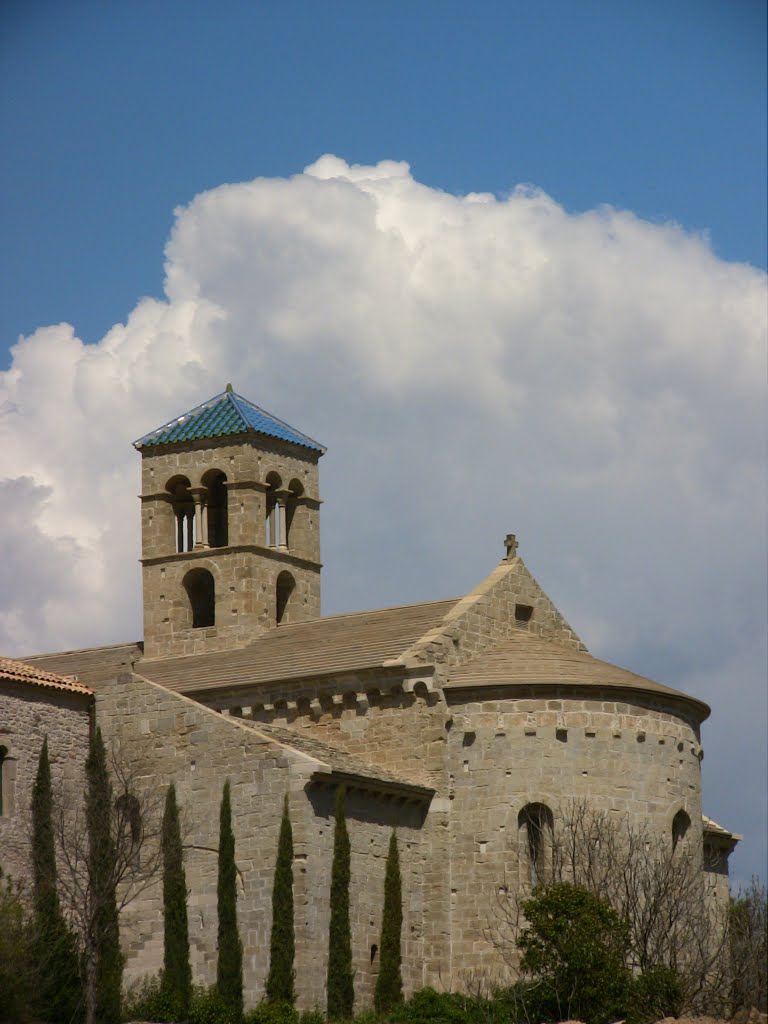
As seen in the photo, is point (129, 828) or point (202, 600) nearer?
point (129, 828)

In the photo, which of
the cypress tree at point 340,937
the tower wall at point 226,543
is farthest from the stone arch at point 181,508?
the cypress tree at point 340,937

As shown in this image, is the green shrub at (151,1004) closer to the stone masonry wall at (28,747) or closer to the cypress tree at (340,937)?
the cypress tree at (340,937)

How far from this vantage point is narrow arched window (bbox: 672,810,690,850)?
5984 centimetres

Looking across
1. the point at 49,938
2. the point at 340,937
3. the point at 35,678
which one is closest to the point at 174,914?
the point at 49,938

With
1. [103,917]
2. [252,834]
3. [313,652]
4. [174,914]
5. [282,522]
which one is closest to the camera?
[103,917]

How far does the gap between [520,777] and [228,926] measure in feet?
27.4

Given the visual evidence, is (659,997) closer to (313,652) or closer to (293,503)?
(313,652)

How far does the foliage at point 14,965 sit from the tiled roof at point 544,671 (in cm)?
1305

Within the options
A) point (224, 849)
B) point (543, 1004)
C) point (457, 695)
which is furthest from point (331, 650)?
point (543, 1004)

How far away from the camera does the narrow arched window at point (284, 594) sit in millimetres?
70562

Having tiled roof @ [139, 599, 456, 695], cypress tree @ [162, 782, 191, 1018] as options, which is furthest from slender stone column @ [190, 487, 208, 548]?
cypress tree @ [162, 782, 191, 1018]

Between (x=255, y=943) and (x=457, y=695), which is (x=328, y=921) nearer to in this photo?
(x=255, y=943)

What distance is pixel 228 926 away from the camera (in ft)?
178

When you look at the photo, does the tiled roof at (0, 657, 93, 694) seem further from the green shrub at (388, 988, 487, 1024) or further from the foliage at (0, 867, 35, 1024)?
the green shrub at (388, 988, 487, 1024)
